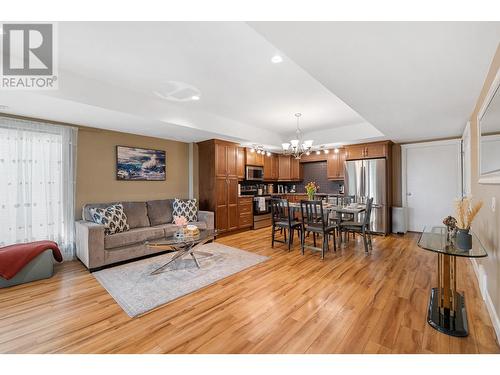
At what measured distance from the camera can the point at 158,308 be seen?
2.20m

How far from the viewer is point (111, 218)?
350 centimetres

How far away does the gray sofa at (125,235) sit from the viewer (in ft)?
10.3

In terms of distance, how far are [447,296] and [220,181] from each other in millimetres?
4227

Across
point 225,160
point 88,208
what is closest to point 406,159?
point 225,160

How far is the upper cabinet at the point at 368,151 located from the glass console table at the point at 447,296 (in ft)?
11.6

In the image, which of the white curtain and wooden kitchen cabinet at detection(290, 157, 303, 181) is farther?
wooden kitchen cabinet at detection(290, 157, 303, 181)

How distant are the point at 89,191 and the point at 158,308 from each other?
9.25 ft

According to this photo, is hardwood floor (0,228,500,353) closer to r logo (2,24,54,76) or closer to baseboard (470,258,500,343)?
baseboard (470,258,500,343)

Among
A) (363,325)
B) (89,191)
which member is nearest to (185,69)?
(89,191)

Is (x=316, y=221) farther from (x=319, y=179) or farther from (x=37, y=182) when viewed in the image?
(x=37, y=182)

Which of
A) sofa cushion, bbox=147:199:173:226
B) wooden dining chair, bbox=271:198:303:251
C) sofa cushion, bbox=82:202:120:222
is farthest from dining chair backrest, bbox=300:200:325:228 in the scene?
sofa cushion, bbox=82:202:120:222

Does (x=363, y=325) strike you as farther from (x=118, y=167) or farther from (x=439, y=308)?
(x=118, y=167)

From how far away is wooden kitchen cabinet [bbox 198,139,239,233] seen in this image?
5098mm
